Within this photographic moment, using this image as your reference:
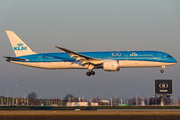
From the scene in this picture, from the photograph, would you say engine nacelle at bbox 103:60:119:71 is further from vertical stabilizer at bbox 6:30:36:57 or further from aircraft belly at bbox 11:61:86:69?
vertical stabilizer at bbox 6:30:36:57

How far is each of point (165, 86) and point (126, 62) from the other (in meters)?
43.2

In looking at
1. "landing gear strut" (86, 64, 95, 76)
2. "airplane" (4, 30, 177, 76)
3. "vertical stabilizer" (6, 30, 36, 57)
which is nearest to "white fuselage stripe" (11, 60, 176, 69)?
"airplane" (4, 30, 177, 76)

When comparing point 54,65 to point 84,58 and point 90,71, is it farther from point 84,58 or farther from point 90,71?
point 90,71

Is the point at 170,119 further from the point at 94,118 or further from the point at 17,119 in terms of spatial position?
the point at 17,119

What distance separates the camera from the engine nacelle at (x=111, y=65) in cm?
5141

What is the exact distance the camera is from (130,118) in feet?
111

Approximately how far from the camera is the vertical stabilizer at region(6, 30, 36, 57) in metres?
60.0

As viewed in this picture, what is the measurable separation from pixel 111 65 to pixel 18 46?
2264cm

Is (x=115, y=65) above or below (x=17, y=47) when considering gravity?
below

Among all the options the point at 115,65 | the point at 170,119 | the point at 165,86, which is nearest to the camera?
the point at 170,119

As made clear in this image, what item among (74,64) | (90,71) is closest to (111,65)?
(90,71)

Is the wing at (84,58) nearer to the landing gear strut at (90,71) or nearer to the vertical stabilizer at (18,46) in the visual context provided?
the landing gear strut at (90,71)

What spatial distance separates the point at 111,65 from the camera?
51.4m

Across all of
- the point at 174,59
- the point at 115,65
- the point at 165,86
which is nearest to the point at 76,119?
the point at 115,65
